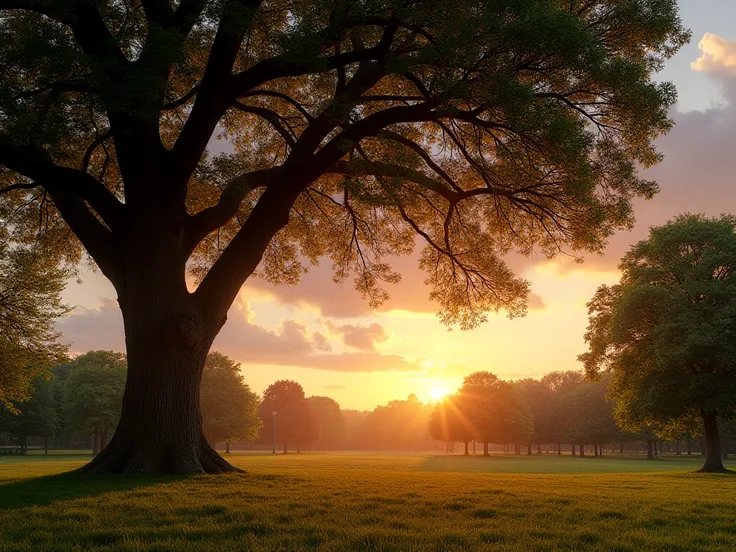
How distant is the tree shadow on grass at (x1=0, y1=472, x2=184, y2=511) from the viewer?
1017 cm

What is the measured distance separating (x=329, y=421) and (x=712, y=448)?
141433 millimetres

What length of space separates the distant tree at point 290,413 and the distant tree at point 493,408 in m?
40.3

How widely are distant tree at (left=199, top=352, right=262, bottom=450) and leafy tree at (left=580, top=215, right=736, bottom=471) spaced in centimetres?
4921

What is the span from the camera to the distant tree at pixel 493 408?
78.2m

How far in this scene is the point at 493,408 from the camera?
78750mm

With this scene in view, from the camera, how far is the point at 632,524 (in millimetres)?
8664

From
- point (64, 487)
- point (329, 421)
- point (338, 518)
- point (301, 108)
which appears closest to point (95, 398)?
Answer: point (301, 108)

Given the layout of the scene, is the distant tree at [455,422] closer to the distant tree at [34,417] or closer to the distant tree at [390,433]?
the distant tree at [34,417]

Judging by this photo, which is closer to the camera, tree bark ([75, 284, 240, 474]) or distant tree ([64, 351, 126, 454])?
tree bark ([75, 284, 240, 474])

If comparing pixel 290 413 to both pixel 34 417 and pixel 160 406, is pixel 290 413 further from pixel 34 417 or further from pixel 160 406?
pixel 160 406

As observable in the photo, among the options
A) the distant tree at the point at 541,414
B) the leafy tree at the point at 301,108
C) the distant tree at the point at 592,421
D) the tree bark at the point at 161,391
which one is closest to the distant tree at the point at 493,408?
the distant tree at the point at 592,421

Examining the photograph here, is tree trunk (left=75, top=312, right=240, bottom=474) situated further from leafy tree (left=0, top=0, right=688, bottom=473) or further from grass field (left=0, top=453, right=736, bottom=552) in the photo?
grass field (left=0, top=453, right=736, bottom=552)

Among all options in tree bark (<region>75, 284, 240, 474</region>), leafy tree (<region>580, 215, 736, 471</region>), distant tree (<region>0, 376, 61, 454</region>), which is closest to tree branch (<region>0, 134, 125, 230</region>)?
tree bark (<region>75, 284, 240, 474</region>)

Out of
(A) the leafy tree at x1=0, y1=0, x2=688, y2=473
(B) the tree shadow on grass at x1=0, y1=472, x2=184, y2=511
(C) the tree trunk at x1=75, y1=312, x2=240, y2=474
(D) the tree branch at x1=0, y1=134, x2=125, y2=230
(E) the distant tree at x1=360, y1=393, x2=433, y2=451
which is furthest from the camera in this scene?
(E) the distant tree at x1=360, y1=393, x2=433, y2=451
